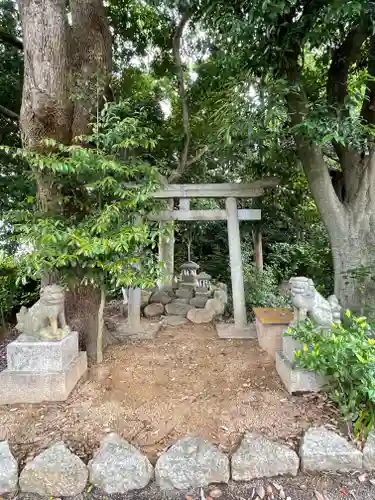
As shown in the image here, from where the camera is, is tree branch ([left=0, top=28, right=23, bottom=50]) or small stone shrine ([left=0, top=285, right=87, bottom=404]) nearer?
small stone shrine ([left=0, top=285, right=87, bottom=404])

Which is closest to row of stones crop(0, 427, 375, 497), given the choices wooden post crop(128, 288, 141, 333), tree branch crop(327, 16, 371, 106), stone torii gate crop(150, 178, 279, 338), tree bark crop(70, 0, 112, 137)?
stone torii gate crop(150, 178, 279, 338)

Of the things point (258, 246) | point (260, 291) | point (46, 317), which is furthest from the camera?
point (258, 246)

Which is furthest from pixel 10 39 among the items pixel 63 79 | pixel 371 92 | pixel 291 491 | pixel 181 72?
pixel 291 491

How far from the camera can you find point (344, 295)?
3326 millimetres

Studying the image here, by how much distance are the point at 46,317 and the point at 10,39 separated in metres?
4.76

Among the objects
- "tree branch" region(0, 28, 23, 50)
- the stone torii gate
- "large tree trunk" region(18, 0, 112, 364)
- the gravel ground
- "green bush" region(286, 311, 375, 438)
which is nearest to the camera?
the gravel ground

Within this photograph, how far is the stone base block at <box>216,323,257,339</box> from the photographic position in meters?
3.99

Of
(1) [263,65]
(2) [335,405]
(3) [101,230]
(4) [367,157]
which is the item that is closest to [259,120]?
(1) [263,65]

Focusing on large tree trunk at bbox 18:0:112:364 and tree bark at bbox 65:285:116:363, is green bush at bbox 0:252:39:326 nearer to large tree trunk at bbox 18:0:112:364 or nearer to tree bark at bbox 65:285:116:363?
tree bark at bbox 65:285:116:363

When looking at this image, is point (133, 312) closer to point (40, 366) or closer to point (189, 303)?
point (189, 303)

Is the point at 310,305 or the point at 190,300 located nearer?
the point at 310,305

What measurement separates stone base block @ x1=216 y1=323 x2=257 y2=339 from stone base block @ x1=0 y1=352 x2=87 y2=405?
2184 mm

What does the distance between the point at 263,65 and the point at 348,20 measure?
0.77 meters

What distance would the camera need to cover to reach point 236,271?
4.19 meters
